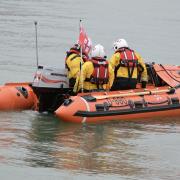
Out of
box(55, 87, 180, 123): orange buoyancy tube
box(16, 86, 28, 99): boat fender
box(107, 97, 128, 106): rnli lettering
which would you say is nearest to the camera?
box(55, 87, 180, 123): orange buoyancy tube

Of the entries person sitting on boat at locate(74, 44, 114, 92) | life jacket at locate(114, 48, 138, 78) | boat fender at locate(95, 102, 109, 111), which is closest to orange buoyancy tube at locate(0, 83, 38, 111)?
person sitting on boat at locate(74, 44, 114, 92)

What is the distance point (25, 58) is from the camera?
59.2 ft

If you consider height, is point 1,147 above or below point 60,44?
below

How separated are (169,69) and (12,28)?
1125cm

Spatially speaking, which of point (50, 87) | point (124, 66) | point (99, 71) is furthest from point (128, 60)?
point (50, 87)

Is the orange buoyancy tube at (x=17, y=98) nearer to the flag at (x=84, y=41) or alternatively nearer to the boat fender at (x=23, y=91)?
the boat fender at (x=23, y=91)

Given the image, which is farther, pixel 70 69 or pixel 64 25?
pixel 64 25

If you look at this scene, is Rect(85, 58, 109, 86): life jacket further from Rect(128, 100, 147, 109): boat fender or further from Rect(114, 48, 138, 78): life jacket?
Rect(128, 100, 147, 109): boat fender

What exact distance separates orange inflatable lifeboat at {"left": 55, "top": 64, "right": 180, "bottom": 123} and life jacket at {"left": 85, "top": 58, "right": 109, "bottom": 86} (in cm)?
23

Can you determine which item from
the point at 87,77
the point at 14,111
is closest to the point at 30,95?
the point at 14,111

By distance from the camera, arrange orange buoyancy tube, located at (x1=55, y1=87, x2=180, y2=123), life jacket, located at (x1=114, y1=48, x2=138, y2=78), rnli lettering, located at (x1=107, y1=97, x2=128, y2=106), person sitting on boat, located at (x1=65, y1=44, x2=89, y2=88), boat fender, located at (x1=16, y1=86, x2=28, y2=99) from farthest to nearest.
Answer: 1. boat fender, located at (x1=16, y1=86, x2=28, y2=99)
2. life jacket, located at (x1=114, y1=48, x2=138, y2=78)
3. person sitting on boat, located at (x1=65, y1=44, x2=89, y2=88)
4. rnli lettering, located at (x1=107, y1=97, x2=128, y2=106)
5. orange buoyancy tube, located at (x1=55, y1=87, x2=180, y2=123)

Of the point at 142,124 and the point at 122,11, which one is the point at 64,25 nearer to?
the point at 122,11

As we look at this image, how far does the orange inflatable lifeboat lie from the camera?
11.1 meters

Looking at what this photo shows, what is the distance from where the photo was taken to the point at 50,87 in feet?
37.9
